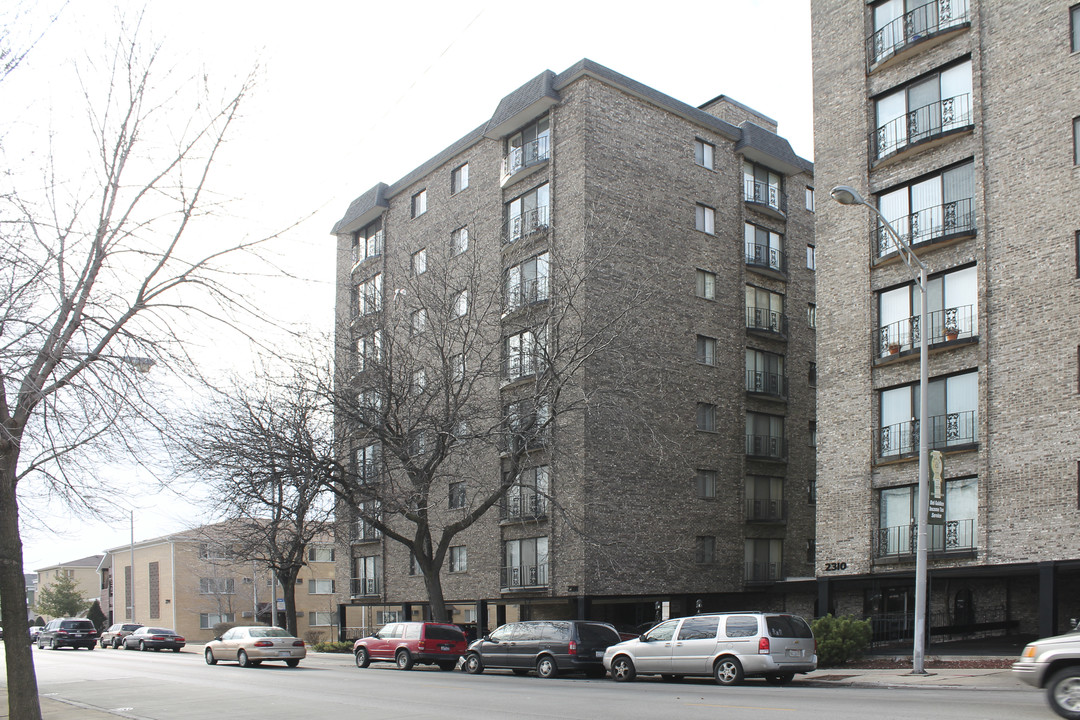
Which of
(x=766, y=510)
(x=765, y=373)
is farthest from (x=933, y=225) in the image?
(x=766, y=510)

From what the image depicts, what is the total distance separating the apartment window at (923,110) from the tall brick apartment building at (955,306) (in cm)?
5

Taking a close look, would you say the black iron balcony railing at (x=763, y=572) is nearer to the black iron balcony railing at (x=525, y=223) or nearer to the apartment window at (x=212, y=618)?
the black iron balcony railing at (x=525, y=223)

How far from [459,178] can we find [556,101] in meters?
7.59

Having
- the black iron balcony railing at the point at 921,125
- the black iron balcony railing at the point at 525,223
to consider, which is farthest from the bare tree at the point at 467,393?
the black iron balcony railing at the point at 921,125

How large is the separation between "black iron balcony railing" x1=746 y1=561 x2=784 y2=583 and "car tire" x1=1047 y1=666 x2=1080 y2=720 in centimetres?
2679

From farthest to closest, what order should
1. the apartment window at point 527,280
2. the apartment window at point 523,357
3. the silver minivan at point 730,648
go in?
1. the apartment window at point 527,280
2. the apartment window at point 523,357
3. the silver minivan at point 730,648

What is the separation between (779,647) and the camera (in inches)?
783

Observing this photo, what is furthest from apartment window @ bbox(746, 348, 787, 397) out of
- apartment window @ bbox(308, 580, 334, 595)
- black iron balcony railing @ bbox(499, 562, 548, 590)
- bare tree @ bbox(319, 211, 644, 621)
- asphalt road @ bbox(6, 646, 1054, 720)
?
apartment window @ bbox(308, 580, 334, 595)

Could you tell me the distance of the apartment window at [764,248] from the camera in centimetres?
4084

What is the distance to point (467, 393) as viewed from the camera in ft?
97.8

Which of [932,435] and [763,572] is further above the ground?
[932,435]

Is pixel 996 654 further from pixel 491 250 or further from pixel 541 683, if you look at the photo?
pixel 491 250

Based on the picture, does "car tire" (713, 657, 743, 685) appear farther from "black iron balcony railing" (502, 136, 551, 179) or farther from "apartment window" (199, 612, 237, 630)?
"apartment window" (199, 612, 237, 630)

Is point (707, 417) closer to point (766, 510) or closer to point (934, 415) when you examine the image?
point (766, 510)
